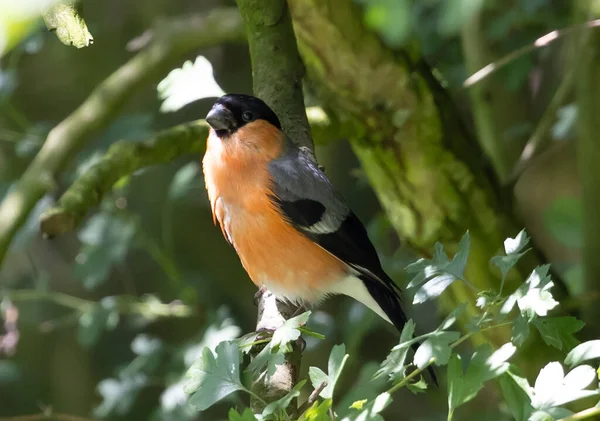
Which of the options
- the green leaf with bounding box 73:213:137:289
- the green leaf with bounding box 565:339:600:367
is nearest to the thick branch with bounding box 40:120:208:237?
the green leaf with bounding box 73:213:137:289

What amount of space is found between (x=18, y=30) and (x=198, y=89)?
1.31 m

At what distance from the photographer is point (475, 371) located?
2.67 feet

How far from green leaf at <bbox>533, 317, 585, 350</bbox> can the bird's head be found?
833 mm

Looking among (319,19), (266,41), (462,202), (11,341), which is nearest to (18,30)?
(266,41)

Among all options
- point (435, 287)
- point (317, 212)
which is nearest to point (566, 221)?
point (317, 212)

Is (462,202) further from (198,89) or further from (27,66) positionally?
(27,66)

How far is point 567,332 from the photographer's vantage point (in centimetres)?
94

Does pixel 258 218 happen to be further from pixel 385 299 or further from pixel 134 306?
pixel 134 306

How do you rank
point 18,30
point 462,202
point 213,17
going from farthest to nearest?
1. point 213,17
2. point 462,202
3. point 18,30

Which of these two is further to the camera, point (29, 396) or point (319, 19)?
point (29, 396)

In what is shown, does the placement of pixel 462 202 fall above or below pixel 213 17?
below

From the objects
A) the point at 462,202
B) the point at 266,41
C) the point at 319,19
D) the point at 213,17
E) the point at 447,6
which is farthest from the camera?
the point at 213,17

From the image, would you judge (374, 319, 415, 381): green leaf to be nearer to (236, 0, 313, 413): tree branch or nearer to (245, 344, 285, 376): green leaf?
(245, 344, 285, 376): green leaf

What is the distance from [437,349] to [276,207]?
86cm
